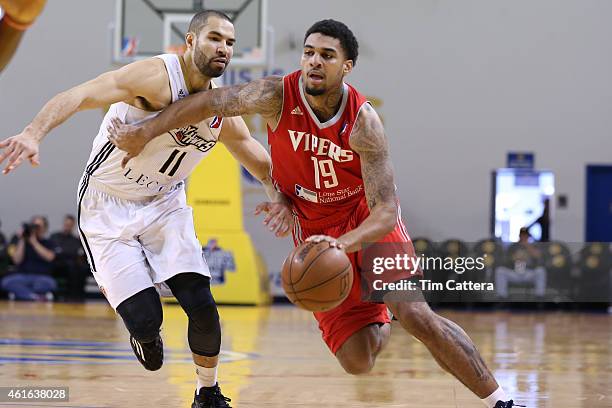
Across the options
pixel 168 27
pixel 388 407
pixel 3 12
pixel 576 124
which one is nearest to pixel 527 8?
pixel 576 124

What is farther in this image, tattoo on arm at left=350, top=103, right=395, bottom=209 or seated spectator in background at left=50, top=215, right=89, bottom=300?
seated spectator in background at left=50, top=215, right=89, bottom=300

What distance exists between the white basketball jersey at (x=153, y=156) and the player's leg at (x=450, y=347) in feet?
4.62

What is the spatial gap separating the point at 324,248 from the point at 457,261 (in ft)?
31.2

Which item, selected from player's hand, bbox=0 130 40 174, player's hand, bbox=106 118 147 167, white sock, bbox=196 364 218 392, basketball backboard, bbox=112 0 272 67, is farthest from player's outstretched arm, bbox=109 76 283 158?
basketball backboard, bbox=112 0 272 67

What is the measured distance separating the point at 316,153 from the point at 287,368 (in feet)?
8.57

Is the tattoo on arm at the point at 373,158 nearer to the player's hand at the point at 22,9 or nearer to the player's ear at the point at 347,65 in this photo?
the player's ear at the point at 347,65

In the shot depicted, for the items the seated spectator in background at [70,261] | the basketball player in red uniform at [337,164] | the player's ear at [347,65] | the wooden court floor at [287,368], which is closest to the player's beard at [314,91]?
the basketball player in red uniform at [337,164]

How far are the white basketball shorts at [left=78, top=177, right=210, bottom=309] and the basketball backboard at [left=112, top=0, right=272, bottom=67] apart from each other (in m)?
7.25

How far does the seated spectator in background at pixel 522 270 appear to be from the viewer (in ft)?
47.2

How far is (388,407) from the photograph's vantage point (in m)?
4.92

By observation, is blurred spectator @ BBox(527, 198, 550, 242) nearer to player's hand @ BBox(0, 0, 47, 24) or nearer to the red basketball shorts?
the red basketball shorts

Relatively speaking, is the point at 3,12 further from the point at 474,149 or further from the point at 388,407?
the point at 474,149

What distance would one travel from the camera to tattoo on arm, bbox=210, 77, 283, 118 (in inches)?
166

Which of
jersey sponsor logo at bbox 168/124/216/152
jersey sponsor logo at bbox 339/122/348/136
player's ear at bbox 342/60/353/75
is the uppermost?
player's ear at bbox 342/60/353/75
